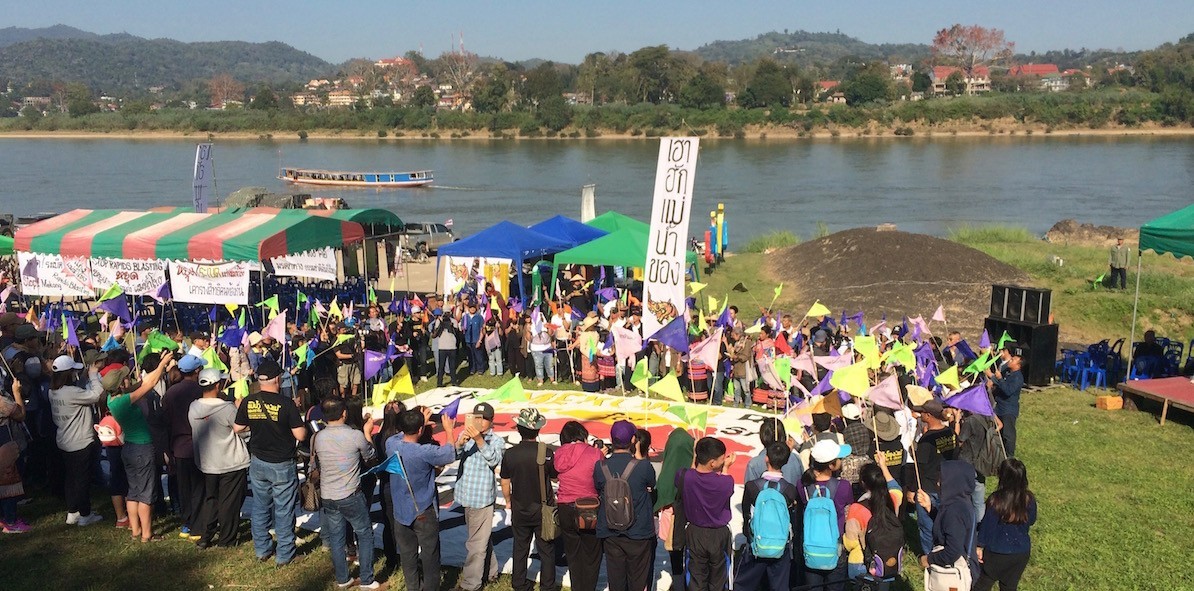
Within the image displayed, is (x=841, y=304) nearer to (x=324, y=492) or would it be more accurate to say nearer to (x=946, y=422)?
(x=946, y=422)

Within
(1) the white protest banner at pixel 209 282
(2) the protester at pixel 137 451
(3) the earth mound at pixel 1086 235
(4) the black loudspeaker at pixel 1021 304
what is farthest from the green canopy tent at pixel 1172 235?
(3) the earth mound at pixel 1086 235

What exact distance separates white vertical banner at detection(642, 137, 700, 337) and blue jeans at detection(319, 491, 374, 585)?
5654 mm

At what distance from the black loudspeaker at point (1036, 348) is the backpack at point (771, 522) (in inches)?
356

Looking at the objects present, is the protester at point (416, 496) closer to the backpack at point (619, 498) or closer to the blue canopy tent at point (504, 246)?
the backpack at point (619, 498)

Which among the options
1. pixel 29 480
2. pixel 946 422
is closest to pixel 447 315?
pixel 29 480

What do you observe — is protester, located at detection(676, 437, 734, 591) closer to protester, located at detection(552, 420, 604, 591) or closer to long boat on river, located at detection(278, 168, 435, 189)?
protester, located at detection(552, 420, 604, 591)

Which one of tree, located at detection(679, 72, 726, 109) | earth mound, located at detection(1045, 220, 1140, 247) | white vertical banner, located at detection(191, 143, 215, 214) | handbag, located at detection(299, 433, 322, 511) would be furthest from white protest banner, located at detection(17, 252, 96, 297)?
tree, located at detection(679, 72, 726, 109)

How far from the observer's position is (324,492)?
655 cm

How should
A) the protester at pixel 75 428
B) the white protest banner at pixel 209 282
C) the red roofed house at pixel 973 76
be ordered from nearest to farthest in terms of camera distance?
the protester at pixel 75 428, the white protest banner at pixel 209 282, the red roofed house at pixel 973 76

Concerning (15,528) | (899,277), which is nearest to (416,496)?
(15,528)

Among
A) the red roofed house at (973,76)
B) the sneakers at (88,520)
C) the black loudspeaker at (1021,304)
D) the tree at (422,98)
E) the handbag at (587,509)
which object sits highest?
the red roofed house at (973,76)

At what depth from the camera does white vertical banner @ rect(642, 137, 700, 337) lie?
12000 millimetres

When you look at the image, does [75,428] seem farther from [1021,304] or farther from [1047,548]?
[1021,304]

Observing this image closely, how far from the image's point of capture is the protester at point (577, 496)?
19.8 feet
